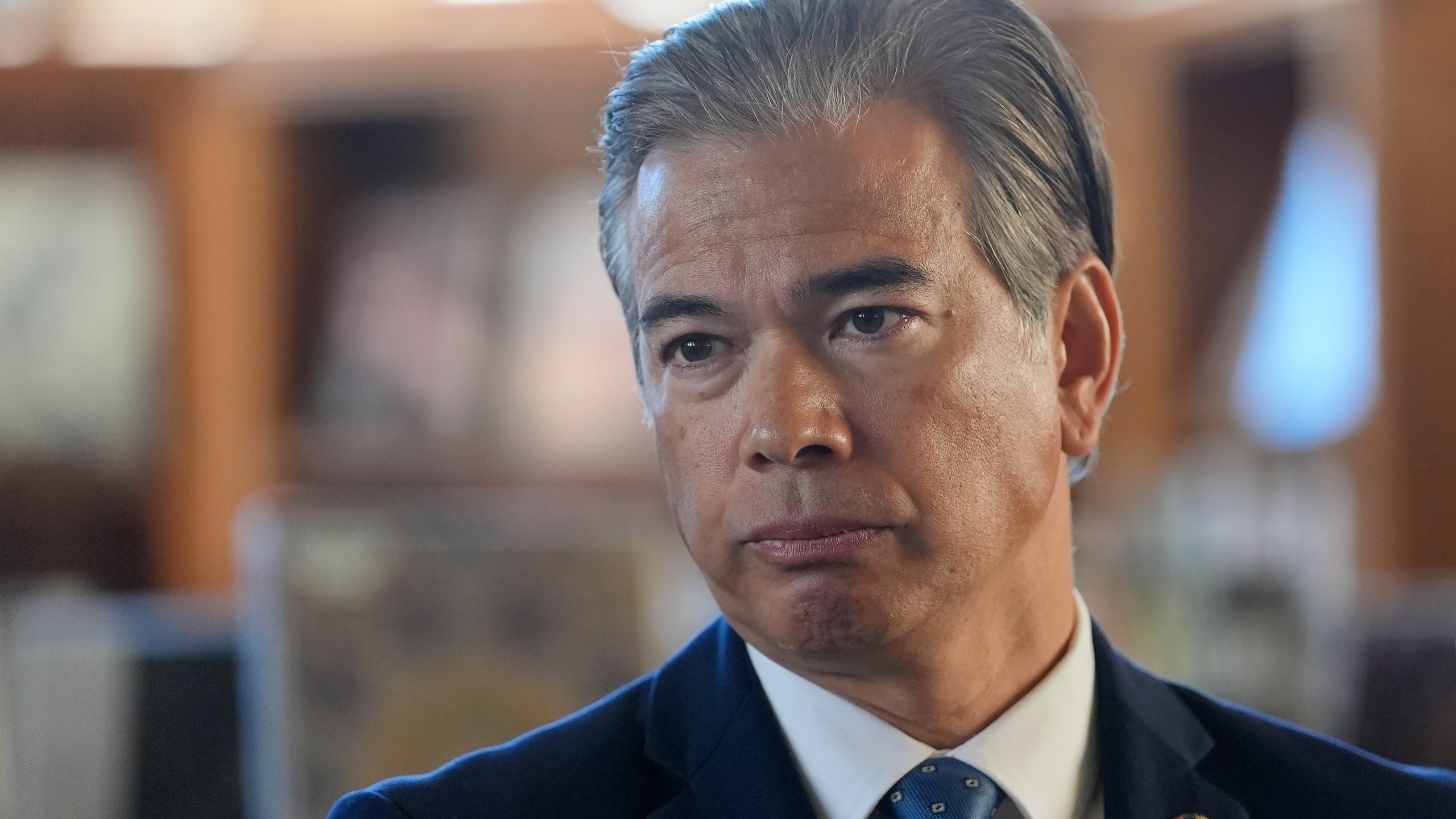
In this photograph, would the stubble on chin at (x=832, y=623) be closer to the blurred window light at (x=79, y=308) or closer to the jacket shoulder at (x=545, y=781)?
the jacket shoulder at (x=545, y=781)

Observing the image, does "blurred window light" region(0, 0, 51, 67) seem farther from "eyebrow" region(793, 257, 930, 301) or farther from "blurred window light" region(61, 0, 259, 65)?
"eyebrow" region(793, 257, 930, 301)

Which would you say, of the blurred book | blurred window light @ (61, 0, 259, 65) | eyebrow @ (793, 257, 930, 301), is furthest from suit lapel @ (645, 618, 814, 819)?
blurred window light @ (61, 0, 259, 65)

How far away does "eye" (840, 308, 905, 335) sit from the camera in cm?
131

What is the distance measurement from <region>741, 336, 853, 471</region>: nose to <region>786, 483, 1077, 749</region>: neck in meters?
0.19

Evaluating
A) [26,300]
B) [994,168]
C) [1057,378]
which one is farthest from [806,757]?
[26,300]

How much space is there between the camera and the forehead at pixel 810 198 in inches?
51.6

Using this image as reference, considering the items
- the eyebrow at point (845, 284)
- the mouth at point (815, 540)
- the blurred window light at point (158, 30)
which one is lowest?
the mouth at point (815, 540)

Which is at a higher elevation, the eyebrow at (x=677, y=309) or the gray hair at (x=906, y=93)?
the gray hair at (x=906, y=93)

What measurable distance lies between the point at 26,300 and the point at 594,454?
2.41 meters

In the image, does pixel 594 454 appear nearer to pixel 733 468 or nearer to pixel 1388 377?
pixel 1388 377

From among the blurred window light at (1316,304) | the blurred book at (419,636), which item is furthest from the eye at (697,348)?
the blurred window light at (1316,304)

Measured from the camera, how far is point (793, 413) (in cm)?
127

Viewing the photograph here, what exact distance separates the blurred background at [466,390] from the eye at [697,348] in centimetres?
177

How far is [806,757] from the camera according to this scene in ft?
4.66
